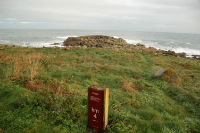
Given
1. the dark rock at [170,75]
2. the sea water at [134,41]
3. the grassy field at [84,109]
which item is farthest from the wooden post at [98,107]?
the sea water at [134,41]

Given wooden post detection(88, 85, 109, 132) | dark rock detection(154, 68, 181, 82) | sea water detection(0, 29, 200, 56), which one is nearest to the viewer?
wooden post detection(88, 85, 109, 132)

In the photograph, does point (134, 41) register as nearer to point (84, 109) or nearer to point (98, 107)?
point (84, 109)

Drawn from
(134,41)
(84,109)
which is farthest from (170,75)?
(134,41)

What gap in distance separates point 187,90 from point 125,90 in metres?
3.32

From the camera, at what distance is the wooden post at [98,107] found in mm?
3047

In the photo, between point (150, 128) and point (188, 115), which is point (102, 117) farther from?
point (188, 115)

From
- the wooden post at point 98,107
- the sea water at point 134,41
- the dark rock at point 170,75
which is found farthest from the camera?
the sea water at point 134,41

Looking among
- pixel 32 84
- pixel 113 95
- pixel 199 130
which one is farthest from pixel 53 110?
pixel 199 130

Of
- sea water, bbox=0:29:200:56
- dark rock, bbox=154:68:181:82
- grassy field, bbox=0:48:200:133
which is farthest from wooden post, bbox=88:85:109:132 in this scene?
sea water, bbox=0:29:200:56

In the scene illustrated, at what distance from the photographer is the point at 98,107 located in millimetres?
3143

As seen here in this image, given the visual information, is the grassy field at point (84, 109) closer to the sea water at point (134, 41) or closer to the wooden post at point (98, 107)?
the wooden post at point (98, 107)

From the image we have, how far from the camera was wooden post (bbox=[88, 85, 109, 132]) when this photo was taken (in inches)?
120

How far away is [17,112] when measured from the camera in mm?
3625

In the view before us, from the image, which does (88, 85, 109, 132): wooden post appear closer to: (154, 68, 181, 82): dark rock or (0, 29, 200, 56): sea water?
(154, 68, 181, 82): dark rock
